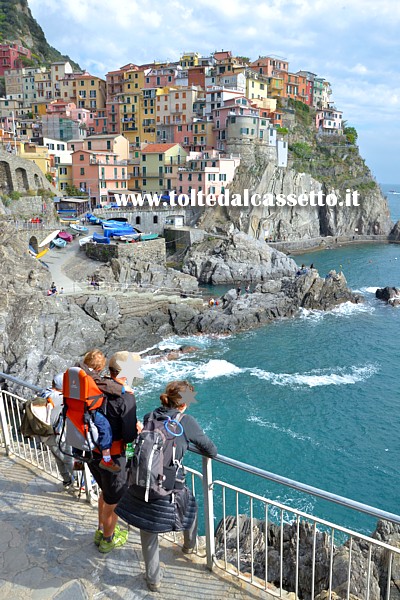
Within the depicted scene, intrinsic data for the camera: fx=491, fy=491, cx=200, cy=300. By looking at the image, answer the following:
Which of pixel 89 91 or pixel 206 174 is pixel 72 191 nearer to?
pixel 206 174

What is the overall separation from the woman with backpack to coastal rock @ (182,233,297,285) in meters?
41.5

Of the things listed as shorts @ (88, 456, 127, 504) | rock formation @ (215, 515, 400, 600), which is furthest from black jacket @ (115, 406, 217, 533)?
rock formation @ (215, 515, 400, 600)

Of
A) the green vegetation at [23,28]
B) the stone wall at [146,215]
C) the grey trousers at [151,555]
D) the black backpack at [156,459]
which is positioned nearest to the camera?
the black backpack at [156,459]

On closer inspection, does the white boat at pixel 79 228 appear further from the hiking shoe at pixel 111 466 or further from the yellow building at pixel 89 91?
the hiking shoe at pixel 111 466

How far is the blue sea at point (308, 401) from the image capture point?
54.7ft

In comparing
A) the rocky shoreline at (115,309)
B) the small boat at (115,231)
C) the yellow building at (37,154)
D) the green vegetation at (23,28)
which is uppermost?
the green vegetation at (23,28)

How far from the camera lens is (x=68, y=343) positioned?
26.2 m

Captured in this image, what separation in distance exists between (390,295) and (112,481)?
131 feet

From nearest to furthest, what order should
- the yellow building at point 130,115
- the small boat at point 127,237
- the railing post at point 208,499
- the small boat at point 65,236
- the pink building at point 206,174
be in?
the railing post at point 208,499 → the small boat at point 65,236 → the small boat at point 127,237 → the pink building at point 206,174 → the yellow building at point 130,115

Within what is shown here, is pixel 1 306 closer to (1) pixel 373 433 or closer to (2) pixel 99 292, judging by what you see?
(2) pixel 99 292

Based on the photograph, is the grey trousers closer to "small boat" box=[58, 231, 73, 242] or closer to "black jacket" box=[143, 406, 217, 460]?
"black jacket" box=[143, 406, 217, 460]

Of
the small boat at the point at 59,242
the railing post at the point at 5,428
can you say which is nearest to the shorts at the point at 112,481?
the railing post at the point at 5,428

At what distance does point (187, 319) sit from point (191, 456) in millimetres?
15641

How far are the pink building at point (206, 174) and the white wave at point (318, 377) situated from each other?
119 feet
